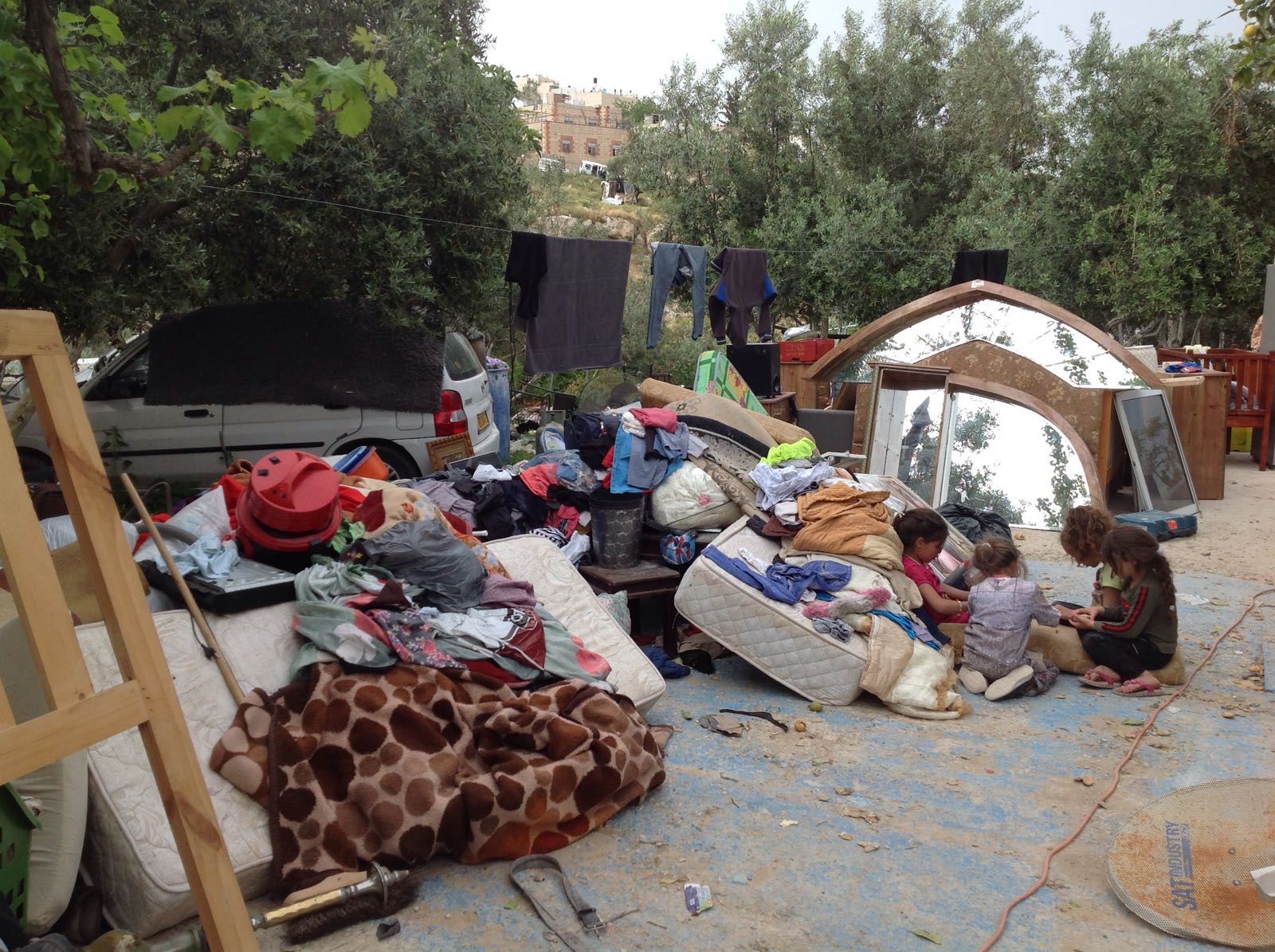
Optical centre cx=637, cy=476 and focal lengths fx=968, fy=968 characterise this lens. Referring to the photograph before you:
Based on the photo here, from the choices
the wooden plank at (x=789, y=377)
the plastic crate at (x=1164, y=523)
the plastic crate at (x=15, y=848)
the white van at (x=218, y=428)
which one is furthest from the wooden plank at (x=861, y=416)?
the plastic crate at (x=15, y=848)

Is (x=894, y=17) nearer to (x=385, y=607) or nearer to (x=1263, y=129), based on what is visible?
(x=1263, y=129)

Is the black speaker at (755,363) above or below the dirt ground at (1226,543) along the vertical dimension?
above

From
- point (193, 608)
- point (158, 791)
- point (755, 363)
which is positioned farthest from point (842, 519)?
point (755, 363)

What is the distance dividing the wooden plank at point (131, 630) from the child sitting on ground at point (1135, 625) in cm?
456

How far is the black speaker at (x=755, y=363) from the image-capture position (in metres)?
11.2


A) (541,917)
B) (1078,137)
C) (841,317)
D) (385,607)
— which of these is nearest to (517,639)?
(385,607)

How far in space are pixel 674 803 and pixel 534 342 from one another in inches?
201

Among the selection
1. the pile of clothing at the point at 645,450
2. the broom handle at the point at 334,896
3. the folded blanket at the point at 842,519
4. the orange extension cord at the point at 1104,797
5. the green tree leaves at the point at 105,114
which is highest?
the green tree leaves at the point at 105,114

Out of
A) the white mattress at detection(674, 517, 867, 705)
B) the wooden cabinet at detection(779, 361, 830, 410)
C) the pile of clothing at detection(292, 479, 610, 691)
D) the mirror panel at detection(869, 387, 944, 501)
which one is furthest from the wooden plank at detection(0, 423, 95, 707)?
the wooden cabinet at detection(779, 361, 830, 410)

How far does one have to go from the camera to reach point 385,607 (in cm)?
390

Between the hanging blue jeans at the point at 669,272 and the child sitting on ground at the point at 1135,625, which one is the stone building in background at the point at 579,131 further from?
the child sitting on ground at the point at 1135,625

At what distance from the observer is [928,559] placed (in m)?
5.83

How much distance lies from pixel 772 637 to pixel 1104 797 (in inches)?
66.6

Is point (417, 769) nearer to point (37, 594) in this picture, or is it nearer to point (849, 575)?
point (37, 594)
